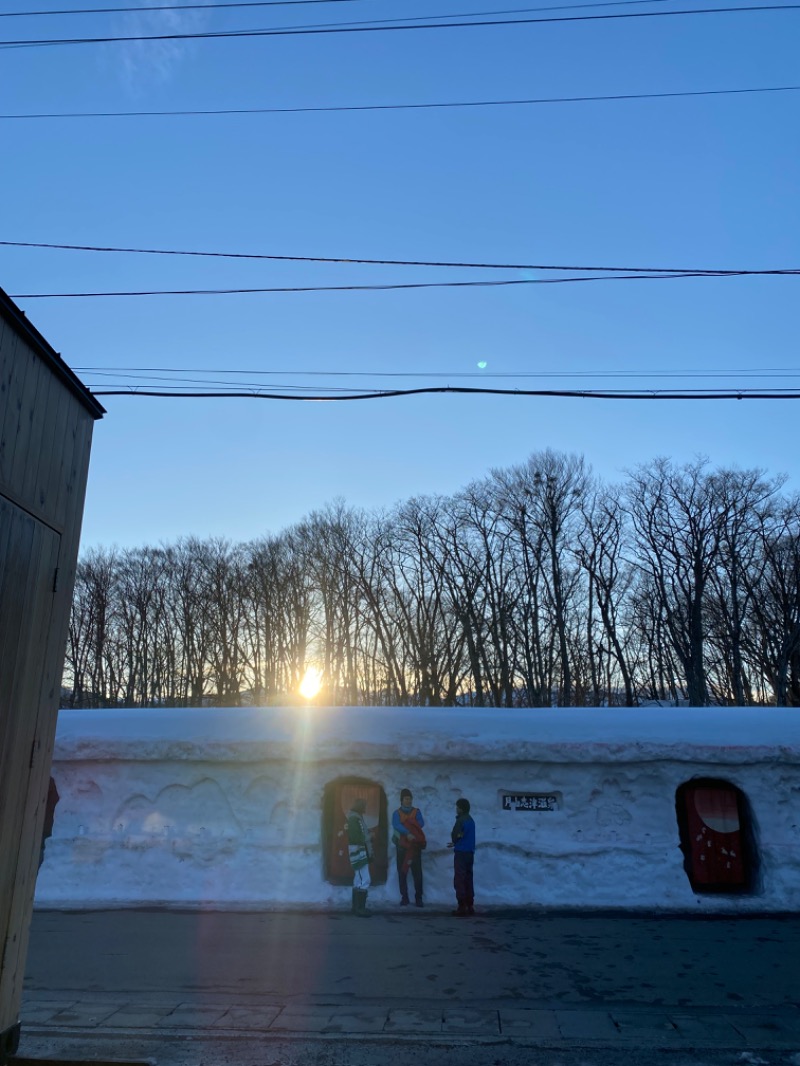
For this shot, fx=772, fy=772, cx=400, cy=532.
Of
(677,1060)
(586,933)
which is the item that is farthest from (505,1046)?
(586,933)

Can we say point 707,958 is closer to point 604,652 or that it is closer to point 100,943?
point 100,943

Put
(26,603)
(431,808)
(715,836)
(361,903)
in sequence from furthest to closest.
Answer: (431,808) < (715,836) < (361,903) < (26,603)

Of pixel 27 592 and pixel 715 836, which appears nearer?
pixel 27 592

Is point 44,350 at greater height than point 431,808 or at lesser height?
greater

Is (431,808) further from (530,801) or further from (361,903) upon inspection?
(361,903)

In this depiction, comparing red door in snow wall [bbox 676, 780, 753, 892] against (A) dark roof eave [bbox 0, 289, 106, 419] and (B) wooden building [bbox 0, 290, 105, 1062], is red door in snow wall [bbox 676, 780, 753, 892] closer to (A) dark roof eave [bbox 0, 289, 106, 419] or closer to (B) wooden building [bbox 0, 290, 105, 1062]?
(B) wooden building [bbox 0, 290, 105, 1062]

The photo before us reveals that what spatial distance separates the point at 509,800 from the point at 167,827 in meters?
6.08

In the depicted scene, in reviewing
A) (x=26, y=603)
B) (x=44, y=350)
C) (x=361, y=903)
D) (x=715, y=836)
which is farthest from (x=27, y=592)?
(x=715, y=836)

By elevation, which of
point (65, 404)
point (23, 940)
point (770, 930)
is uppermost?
point (65, 404)

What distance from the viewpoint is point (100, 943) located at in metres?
10.2

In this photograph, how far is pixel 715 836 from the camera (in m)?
13.5

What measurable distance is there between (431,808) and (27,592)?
34.7 feet

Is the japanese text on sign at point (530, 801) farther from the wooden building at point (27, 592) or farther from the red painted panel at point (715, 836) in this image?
the wooden building at point (27, 592)

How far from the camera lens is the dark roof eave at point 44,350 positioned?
4.18 metres
